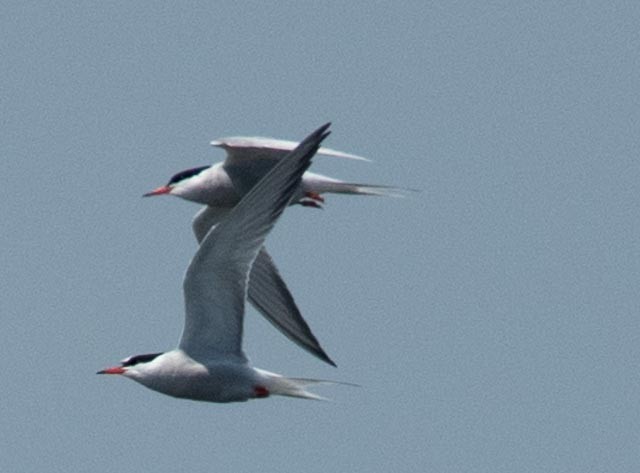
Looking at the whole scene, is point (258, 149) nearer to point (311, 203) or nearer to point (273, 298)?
point (311, 203)

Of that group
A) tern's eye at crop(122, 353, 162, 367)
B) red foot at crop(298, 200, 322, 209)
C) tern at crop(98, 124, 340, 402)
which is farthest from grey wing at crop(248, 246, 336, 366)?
tern's eye at crop(122, 353, 162, 367)

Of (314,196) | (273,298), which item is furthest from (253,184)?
(273,298)

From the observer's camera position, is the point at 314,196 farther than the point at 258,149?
Yes

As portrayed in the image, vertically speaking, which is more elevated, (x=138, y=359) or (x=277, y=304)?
(x=277, y=304)

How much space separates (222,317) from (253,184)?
2.29 m

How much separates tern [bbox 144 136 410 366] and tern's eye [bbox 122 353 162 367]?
1580mm

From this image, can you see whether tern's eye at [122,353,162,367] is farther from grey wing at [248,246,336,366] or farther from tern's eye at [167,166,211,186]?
tern's eye at [167,166,211,186]

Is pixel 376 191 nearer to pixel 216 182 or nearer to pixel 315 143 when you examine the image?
pixel 216 182

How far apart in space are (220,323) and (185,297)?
29cm

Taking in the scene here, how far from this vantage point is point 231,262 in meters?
12.9

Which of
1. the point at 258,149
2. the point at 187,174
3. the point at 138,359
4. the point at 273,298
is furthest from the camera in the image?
the point at 187,174

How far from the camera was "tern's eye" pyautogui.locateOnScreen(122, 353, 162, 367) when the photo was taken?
13.2 meters

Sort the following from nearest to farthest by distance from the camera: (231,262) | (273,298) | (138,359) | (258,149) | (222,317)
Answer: (231,262) < (222,317) < (138,359) < (258,149) < (273,298)

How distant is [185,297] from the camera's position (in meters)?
13.0
